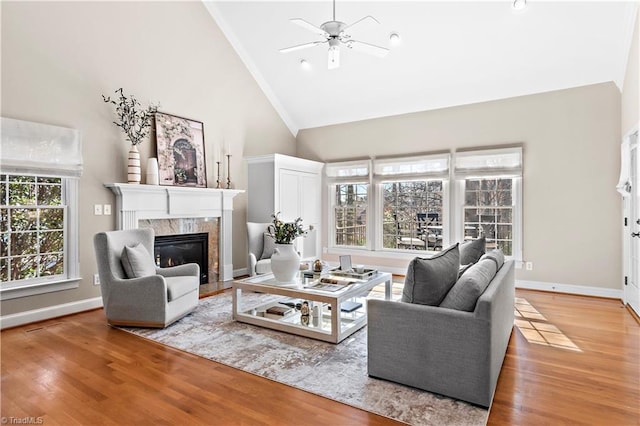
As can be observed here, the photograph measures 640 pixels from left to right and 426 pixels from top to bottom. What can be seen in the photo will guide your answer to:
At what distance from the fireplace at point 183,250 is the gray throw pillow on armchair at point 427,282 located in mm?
3817

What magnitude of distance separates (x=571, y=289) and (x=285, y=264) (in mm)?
4035

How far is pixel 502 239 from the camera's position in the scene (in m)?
5.52

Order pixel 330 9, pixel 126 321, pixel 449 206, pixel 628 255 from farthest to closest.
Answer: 1. pixel 449 206
2. pixel 330 9
3. pixel 628 255
4. pixel 126 321

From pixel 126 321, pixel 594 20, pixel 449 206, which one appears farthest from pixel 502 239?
pixel 126 321

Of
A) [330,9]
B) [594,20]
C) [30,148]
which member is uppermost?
[330,9]

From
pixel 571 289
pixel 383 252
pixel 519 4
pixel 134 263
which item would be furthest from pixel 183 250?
pixel 571 289

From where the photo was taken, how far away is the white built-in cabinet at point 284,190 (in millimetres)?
6184

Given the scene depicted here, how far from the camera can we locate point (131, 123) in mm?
4637

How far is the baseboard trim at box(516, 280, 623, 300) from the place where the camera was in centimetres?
479

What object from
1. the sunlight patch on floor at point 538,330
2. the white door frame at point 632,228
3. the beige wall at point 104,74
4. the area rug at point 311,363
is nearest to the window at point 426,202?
the white door frame at point 632,228

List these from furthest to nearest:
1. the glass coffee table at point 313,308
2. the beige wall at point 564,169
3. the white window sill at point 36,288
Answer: the beige wall at point 564,169
the white window sill at point 36,288
the glass coffee table at point 313,308

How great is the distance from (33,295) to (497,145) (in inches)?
244

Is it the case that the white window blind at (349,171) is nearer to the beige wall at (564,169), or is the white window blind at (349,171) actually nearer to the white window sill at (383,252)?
the white window sill at (383,252)

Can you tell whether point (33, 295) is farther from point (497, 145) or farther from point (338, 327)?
point (497, 145)
